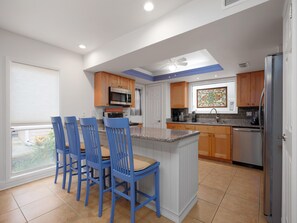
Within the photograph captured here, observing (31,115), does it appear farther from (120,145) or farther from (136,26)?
(136,26)

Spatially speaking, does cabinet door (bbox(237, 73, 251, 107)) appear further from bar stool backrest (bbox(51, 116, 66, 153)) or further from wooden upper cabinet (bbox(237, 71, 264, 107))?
bar stool backrest (bbox(51, 116, 66, 153))

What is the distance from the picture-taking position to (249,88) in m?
3.60

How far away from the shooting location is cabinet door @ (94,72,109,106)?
351cm

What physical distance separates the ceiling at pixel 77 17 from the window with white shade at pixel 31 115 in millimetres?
698

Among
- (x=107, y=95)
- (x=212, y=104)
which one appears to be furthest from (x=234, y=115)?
(x=107, y=95)

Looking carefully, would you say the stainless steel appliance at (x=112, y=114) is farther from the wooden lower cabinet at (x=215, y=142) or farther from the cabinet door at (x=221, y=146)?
the cabinet door at (x=221, y=146)

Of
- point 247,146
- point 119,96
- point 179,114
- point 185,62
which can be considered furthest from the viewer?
point 179,114

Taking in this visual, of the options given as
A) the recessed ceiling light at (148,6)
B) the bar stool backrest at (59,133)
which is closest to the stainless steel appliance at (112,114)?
the bar stool backrest at (59,133)

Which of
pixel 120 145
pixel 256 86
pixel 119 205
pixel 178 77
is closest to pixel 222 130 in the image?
pixel 256 86

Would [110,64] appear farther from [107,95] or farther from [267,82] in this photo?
[267,82]

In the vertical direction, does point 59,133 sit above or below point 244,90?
below

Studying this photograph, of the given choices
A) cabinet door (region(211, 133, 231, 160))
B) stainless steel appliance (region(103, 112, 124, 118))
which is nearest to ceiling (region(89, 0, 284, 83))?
stainless steel appliance (region(103, 112, 124, 118))

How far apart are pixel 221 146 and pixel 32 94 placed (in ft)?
13.9

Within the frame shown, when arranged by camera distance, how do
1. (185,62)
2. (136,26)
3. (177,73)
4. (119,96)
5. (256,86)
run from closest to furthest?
(136,26) → (185,62) → (256,86) → (119,96) → (177,73)
